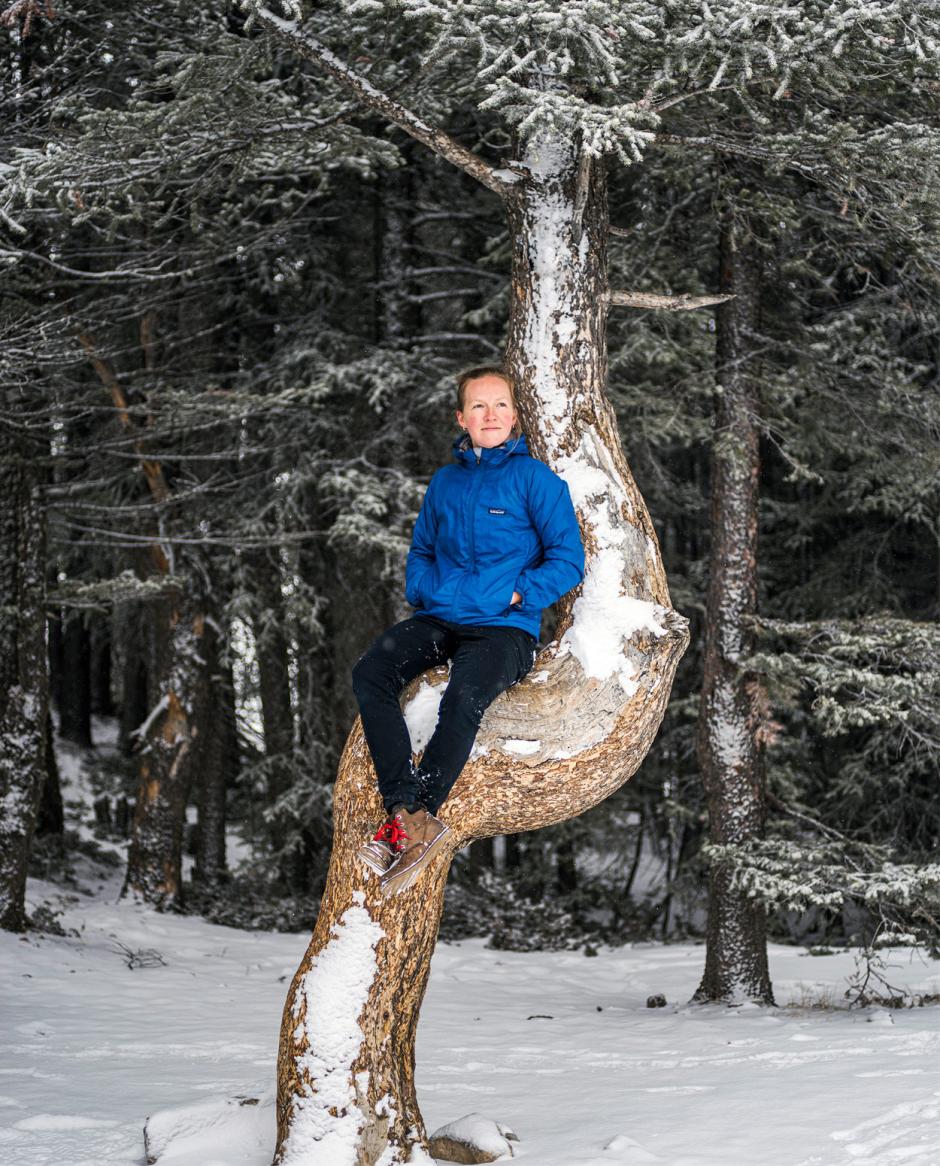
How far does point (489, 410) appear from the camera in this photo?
5180 millimetres

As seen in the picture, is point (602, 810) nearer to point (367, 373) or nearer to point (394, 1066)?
point (367, 373)

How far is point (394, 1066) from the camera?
4945mm

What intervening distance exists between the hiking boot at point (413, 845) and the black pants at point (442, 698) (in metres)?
0.07

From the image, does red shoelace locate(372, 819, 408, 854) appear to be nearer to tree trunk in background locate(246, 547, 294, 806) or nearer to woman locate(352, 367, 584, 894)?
woman locate(352, 367, 584, 894)

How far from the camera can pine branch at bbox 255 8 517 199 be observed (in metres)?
5.63

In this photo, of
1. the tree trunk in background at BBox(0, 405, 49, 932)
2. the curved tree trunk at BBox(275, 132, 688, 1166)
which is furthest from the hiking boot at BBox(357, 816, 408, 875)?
the tree trunk in background at BBox(0, 405, 49, 932)

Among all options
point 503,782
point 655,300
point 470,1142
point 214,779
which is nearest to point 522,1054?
point 470,1142

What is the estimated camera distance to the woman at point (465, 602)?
4516 millimetres

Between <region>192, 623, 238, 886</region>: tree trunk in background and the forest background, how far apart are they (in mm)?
55

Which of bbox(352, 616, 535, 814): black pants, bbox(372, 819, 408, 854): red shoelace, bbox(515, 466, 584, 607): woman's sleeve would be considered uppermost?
bbox(515, 466, 584, 607): woman's sleeve

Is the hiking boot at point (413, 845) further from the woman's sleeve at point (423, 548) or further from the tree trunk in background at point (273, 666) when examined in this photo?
the tree trunk in background at point (273, 666)

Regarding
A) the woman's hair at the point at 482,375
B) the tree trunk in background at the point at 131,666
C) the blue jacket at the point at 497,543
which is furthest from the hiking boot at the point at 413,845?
the tree trunk in background at the point at 131,666

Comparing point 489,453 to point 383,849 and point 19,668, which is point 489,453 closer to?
point 383,849

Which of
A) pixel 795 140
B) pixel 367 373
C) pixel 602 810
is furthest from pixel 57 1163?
pixel 602 810
